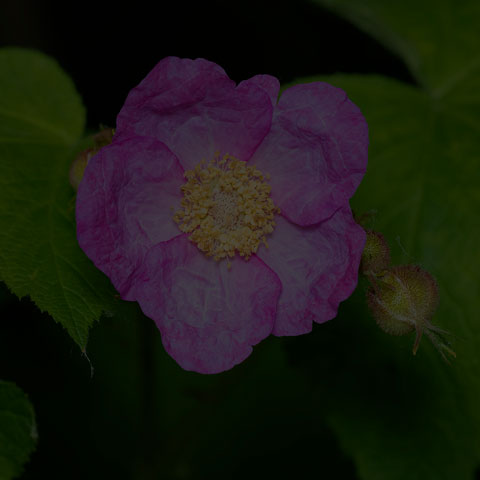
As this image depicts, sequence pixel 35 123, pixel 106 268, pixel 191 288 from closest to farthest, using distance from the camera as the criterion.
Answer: pixel 106 268, pixel 191 288, pixel 35 123

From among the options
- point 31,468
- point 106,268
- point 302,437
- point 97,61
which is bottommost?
point 31,468

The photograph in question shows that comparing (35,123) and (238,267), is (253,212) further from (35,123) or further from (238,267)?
(35,123)

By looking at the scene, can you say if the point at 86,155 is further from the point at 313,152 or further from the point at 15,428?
the point at 15,428

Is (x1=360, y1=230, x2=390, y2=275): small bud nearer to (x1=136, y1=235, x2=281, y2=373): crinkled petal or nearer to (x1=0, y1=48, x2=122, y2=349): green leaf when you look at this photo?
(x1=136, y1=235, x2=281, y2=373): crinkled petal

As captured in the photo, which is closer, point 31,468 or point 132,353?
point 31,468

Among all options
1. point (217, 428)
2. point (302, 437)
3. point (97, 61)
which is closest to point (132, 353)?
point (217, 428)

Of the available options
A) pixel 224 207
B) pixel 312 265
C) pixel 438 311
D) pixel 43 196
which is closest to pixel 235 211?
pixel 224 207

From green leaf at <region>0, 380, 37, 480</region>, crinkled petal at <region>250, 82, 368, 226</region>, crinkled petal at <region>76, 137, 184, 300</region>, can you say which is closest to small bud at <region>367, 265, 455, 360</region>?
crinkled petal at <region>250, 82, 368, 226</region>

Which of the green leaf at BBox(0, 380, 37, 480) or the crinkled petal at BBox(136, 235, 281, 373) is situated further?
the green leaf at BBox(0, 380, 37, 480)
